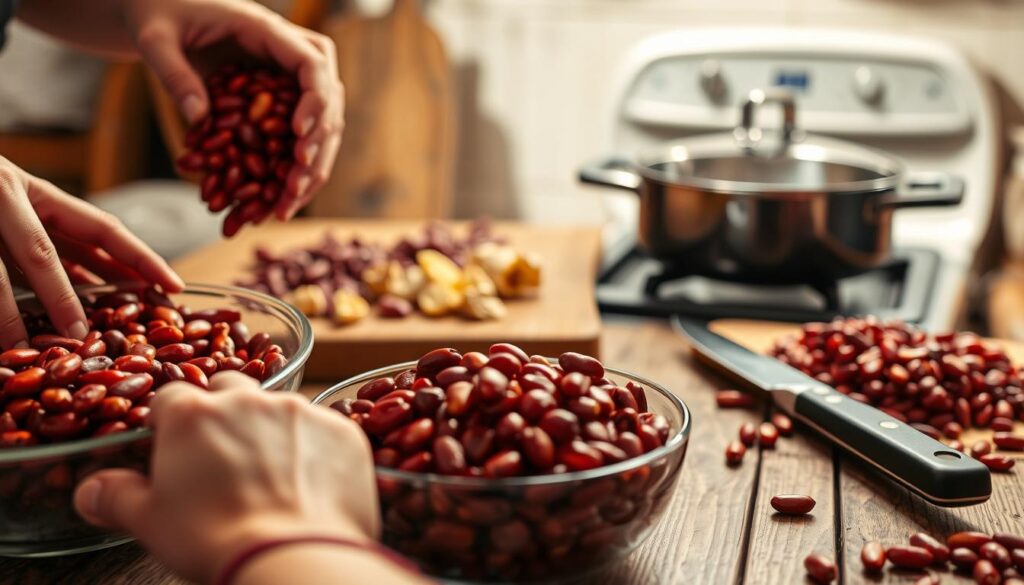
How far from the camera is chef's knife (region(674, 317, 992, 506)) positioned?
0.84 m

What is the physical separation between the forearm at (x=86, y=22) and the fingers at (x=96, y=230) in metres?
0.39

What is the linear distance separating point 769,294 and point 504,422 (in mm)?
1055

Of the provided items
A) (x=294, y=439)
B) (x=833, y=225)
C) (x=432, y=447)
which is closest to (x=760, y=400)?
(x=833, y=225)

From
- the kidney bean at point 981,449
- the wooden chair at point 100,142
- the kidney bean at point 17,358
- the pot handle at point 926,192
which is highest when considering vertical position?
the kidney bean at point 17,358

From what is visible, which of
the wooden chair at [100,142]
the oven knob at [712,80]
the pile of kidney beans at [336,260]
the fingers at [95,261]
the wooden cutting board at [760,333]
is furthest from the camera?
the wooden chair at [100,142]

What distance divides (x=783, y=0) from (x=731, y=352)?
1.65m

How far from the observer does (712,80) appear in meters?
2.52

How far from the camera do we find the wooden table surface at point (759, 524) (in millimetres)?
774

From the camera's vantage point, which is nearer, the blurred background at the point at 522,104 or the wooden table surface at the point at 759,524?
the wooden table surface at the point at 759,524

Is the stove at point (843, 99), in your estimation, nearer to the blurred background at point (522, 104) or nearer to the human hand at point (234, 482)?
the blurred background at point (522, 104)

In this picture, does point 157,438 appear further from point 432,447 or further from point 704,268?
point 704,268

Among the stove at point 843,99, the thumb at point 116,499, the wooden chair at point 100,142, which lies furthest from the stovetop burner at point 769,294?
the wooden chair at point 100,142

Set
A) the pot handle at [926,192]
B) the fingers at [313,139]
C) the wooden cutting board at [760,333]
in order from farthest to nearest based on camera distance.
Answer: the pot handle at [926,192] → the wooden cutting board at [760,333] → the fingers at [313,139]

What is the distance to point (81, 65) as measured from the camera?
298 centimetres
